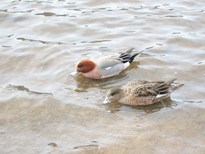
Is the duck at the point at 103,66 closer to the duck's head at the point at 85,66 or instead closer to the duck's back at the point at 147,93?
the duck's head at the point at 85,66

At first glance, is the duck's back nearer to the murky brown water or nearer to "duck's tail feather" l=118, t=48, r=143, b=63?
the murky brown water

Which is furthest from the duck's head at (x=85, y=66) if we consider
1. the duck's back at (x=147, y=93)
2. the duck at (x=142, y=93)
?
the duck's back at (x=147, y=93)

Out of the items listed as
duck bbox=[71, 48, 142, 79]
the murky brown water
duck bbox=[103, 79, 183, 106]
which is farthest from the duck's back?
duck bbox=[71, 48, 142, 79]

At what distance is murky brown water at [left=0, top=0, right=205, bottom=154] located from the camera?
6.87 m

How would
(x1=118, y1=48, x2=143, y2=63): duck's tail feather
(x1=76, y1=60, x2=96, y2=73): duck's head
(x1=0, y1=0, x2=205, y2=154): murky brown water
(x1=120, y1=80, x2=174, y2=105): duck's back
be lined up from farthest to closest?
1. (x1=118, y1=48, x2=143, y2=63): duck's tail feather
2. (x1=76, y1=60, x2=96, y2=73): duck's head
3. (x1=120, y1=80, x2=174, y2=105): duck's back
4. (x1=0, y1=0, x2=205, y2=154): murky brown water

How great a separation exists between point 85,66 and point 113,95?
1202mm

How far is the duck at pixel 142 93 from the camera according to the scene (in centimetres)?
777

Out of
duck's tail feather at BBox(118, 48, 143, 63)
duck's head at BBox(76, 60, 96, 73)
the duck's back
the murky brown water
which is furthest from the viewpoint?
duck's tail feather at BBox(118, 48, 143, 63)

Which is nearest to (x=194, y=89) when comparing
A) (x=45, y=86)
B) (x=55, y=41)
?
(x=45, y=86)

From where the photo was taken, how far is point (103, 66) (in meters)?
8.93

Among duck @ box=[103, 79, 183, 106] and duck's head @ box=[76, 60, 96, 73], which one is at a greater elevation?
duck's head @ box=[76, 60, 96, 73]

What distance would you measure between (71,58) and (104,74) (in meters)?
1.15

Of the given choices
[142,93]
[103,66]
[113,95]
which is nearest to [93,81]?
[103,66]

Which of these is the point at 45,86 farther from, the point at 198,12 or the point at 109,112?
the point at 198,12
